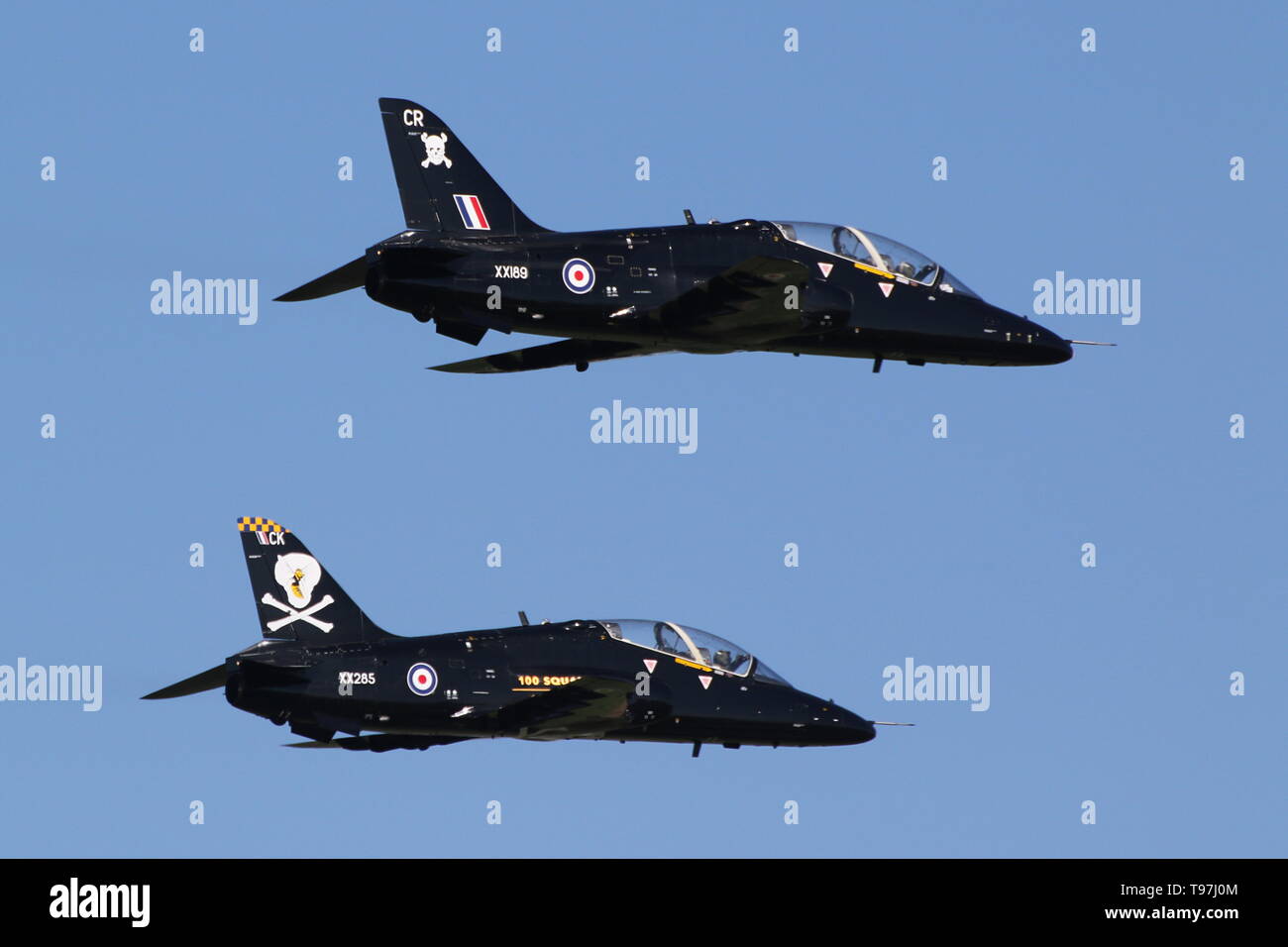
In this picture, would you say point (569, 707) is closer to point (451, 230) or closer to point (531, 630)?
point (531, 630)

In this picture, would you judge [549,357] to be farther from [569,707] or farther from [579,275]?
[569,707]

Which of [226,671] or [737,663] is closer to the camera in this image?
[226,671]

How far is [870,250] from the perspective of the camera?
6562 cm

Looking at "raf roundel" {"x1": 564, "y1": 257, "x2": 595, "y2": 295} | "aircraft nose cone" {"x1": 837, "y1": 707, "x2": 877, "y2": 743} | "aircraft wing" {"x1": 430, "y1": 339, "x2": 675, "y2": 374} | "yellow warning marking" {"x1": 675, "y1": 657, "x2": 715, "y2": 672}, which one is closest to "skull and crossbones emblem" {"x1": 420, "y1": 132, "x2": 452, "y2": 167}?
"raf roundel" {"x1": 564, "y1": 257, "x2": 595, "y2": 295}

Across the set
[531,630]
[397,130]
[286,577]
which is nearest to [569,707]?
[531,630]

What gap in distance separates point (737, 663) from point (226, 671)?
11.6m

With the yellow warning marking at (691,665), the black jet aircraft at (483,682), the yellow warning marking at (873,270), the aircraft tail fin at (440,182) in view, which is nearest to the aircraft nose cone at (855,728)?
the black jet aircraft at (483,682)

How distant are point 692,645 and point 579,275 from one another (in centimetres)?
952

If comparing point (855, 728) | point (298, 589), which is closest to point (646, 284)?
point (298, 589)

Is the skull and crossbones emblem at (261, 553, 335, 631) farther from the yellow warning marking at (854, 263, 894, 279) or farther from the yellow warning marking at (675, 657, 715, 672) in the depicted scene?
the yellow warning marking at (854, 263, 894, 279)

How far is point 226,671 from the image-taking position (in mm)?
60750

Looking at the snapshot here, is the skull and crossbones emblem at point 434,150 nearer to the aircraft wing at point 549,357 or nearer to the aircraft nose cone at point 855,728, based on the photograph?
the aircraft wing at point 549,357

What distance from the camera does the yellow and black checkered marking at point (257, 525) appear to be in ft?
212

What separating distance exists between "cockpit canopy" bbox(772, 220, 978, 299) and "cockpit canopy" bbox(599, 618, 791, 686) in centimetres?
862
